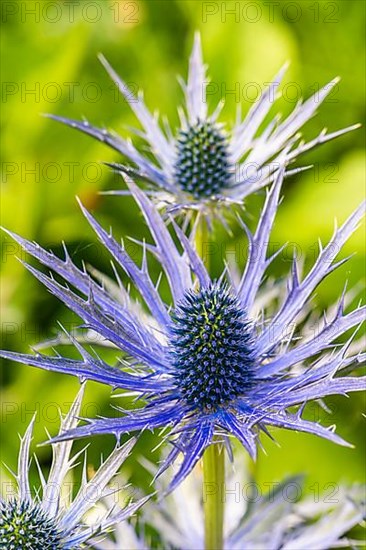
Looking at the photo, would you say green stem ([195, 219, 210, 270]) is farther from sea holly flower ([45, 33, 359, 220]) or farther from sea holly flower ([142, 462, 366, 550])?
sea holly flower ([142, 462, 366, 550])

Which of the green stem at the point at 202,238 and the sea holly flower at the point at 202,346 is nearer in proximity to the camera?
the sea holly flower at the point at 202,346

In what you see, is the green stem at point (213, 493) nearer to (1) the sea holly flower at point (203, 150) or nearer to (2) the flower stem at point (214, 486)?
(2) the flower stem at point (214, 486)

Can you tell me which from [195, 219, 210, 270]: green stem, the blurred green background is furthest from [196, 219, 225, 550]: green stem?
the blurred green background

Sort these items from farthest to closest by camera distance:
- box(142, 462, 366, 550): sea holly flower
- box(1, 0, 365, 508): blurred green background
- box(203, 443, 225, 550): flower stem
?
1. box(1, 0, 365, 508): blurred green background
2. box(142, 462, 366, 550): sea holly flower
3. box(203, 443, 225, 550): flower stem

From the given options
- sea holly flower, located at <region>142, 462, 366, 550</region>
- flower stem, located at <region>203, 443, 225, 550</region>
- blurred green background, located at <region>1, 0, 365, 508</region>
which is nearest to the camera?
flower stem, located at <region>203, 443, 225, 550</region>

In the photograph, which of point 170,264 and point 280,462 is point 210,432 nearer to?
point 170,264

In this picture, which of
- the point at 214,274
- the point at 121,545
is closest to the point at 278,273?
the point at 214,274

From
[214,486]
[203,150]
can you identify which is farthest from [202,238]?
[214,486]

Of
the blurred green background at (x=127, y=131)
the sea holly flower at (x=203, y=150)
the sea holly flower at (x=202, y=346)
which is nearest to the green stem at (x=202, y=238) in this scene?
the sea holly flower at (x=203, y=150)
